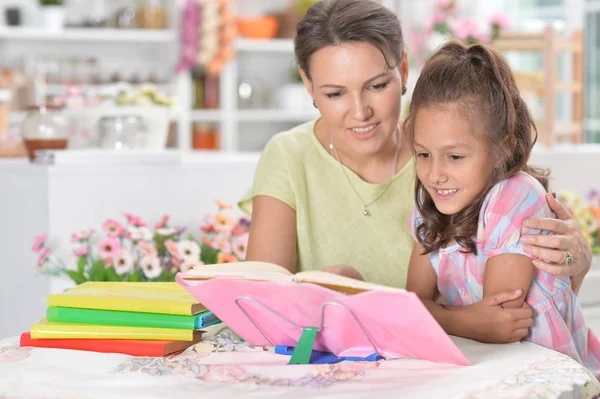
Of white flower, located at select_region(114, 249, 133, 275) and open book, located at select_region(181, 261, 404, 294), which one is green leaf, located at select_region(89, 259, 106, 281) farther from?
open book, located at select_region(181, 261, 404, 294)

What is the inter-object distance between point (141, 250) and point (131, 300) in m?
1.26

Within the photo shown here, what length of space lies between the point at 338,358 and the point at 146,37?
4863mm

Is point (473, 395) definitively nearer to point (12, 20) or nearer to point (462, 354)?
point (462, 354)

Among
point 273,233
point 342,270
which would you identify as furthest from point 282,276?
point 273,233

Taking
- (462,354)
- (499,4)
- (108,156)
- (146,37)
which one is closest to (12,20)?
(146,37)

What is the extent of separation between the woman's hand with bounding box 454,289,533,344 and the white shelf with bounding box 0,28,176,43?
4618mm

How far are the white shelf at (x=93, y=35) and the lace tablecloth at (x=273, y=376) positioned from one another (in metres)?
4.52

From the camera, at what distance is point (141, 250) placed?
2598 mm

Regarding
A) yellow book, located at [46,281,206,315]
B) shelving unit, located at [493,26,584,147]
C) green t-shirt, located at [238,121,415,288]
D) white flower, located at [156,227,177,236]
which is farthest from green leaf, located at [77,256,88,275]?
shelving unit, located at [493,26,584,147]

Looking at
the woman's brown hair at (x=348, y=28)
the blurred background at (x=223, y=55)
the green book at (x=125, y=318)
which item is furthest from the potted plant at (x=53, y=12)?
the green book at (x=125, y=318)

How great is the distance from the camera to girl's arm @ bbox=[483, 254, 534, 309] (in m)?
1.45

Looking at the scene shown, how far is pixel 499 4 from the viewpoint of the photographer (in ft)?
24.3

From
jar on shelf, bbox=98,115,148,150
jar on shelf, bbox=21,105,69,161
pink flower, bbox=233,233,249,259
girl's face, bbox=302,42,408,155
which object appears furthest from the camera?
jar on shelf, bbox=98,115,148,150

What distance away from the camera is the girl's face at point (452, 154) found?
4.89 feet
